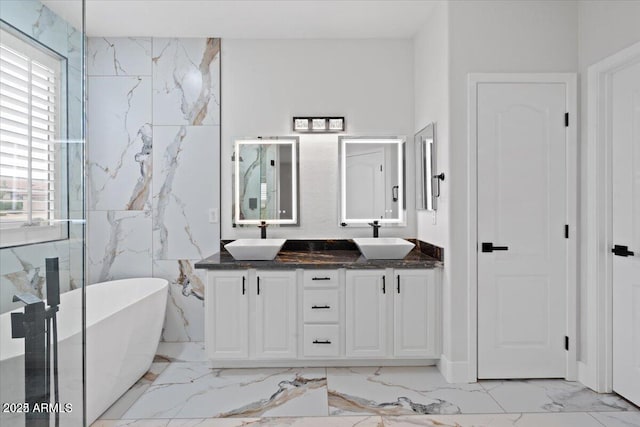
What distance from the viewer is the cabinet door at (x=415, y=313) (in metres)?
3.02

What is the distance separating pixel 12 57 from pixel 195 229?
2.81m

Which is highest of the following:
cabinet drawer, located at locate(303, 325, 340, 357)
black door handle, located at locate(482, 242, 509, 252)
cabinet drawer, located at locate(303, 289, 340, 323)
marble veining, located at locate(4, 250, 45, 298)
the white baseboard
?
marble veining, located at locate(4, 250, 45, 298)

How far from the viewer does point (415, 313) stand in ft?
9.94

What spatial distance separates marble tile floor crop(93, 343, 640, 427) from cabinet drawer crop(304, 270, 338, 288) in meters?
0.66

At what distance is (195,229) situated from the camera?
3.68 m

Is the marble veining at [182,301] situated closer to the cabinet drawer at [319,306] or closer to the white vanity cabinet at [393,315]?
the cabinet drawer at [319,306]

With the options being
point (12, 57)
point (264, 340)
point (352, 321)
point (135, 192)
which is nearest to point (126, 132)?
point (135, 192)

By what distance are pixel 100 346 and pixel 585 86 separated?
11.7 ft

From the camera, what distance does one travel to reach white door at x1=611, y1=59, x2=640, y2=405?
8.02ft

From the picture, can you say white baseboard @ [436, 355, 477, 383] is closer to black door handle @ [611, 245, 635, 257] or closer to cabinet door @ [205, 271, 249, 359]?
black door handle @ [611, 245, 635, 257]

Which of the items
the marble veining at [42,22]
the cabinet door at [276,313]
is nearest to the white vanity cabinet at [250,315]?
the cabinet door at [276,313]

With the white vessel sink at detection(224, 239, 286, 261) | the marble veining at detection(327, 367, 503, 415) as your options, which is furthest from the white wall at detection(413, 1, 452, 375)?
the white vessel sink at detection(224, 239, 286, 261)

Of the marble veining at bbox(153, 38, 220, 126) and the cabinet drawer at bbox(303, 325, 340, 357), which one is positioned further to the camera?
the marble veining at bbox(153, 38, 220, 126)

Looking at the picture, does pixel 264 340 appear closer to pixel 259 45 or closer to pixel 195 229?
pixel 195 229
